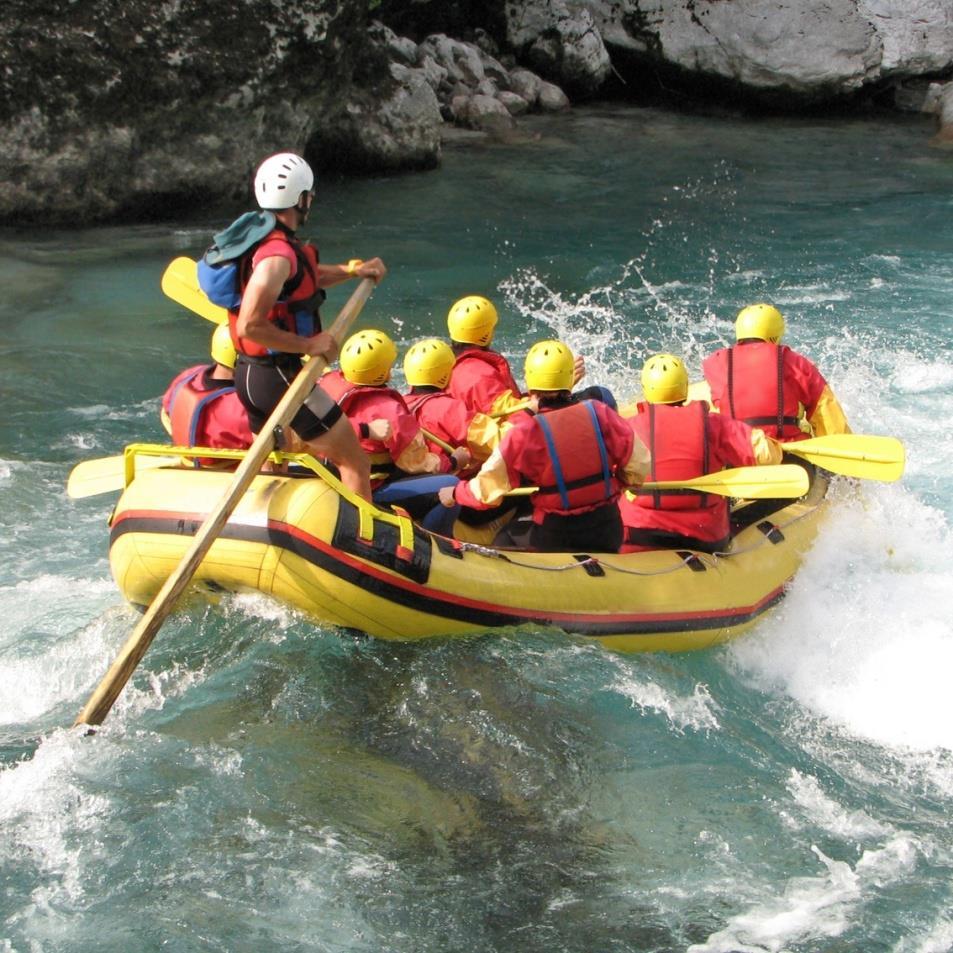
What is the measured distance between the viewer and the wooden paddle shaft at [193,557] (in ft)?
14.8

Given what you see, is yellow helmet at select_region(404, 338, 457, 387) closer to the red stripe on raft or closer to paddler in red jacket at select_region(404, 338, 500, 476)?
paddler in red jacket at select_region(404, 338, 500, 476)

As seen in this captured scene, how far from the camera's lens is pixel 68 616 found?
238 inches

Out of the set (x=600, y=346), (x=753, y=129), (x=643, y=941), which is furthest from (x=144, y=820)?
(x=753, y=129)

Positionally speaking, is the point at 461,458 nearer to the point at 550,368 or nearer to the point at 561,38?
the point at 550,368

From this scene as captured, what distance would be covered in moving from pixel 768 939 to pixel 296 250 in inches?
117

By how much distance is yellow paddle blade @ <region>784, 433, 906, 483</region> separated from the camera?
19.3ft

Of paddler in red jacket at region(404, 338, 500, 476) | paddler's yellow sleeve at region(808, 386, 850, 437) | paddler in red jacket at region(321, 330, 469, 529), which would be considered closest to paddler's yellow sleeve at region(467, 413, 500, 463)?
paddler in red jacket at region(404, 338, 500, 476)

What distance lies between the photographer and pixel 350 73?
13258 millimetres

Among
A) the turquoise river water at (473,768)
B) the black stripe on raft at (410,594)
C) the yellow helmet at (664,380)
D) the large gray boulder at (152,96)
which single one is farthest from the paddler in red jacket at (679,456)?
the large gray boulder at (152,96)

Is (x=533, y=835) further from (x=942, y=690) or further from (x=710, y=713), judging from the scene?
(x=942, y=690)

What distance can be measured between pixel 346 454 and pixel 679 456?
155 centimetres

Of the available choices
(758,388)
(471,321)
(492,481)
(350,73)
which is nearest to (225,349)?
(492,481)

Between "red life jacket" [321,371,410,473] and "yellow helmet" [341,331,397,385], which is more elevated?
"yellow helmet" [341,331,397,385]

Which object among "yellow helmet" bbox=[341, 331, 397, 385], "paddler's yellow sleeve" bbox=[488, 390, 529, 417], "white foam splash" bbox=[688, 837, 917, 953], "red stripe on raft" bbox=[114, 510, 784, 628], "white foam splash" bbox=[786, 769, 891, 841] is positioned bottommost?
"white foam splash" bbox=[688, 837, 917, 953]
